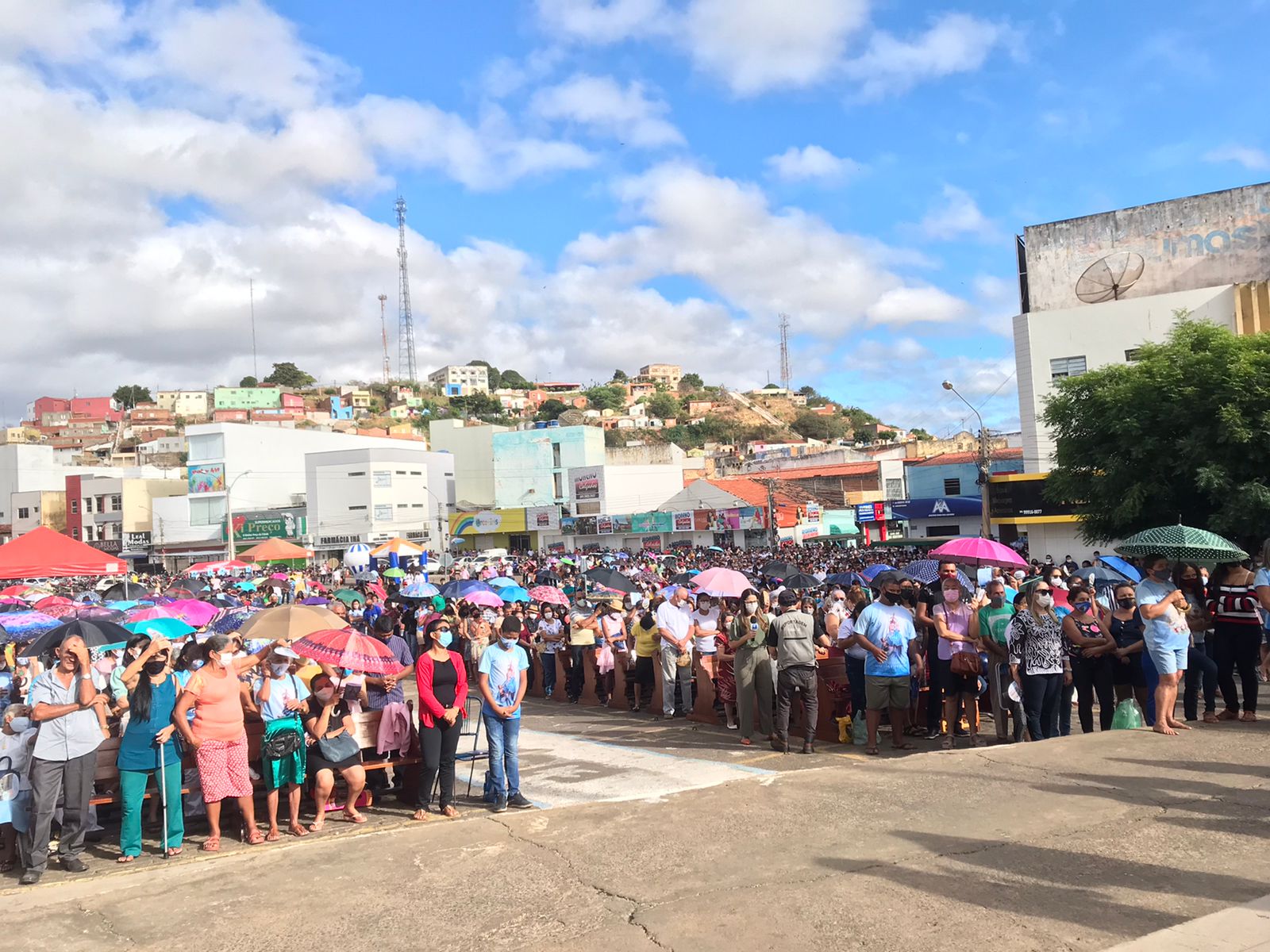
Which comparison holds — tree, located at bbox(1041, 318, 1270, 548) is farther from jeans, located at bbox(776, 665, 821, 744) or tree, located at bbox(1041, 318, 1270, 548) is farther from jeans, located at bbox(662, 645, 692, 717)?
jeans, located at bbox(776, 665, 821, 744)

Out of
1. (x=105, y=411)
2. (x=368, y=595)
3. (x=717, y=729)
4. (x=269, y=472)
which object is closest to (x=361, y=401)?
(x=105, y=411)

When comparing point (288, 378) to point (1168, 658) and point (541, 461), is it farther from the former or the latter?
point (1168, 658)

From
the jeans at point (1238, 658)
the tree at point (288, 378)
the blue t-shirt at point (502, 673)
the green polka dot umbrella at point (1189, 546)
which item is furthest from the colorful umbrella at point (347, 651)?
the tree at point (288, 378)

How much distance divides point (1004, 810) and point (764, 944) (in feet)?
8.50

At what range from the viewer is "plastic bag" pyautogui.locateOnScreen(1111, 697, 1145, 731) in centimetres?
904

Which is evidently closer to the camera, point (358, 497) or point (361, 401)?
point (358, 497)

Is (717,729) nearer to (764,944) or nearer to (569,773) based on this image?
(569,773)

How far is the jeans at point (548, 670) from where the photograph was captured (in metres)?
16.1

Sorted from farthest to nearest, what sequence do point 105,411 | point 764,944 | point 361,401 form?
1. point 361,401
2. point 105,411
3. point 764,944

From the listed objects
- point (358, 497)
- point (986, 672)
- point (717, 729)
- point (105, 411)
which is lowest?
point (717, 729)

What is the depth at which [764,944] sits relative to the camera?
4.67 meters

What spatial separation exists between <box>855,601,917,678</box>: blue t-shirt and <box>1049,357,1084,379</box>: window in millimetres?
30387

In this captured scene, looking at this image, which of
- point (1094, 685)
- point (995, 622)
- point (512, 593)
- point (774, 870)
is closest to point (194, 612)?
point (512, 593)

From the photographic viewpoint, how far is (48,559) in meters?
16.7
